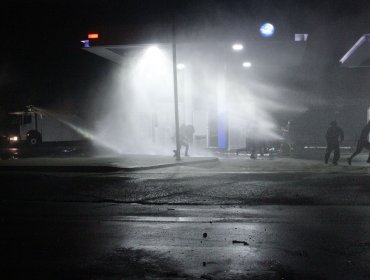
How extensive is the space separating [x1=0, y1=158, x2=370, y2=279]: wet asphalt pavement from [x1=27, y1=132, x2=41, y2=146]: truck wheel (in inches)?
782

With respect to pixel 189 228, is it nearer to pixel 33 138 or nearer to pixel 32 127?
pixel 33 138

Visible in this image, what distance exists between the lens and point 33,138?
3116 cm

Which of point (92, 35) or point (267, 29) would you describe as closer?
point (267, 29)

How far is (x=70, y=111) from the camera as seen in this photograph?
1443 inches

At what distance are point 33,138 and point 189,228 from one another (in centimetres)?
2682

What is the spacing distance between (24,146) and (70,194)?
72.4 ft

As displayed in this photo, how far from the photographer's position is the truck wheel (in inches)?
1219

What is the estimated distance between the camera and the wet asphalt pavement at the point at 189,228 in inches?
192

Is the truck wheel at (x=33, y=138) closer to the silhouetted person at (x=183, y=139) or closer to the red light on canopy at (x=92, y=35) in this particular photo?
the red light on canopy at (x=92, y=35)

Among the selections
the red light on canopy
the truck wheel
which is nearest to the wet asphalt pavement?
the red light on canopy

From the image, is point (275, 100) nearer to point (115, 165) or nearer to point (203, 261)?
point (115, 165)

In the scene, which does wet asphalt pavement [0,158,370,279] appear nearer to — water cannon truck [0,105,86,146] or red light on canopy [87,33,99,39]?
red light on canopy [87,33,99,39]

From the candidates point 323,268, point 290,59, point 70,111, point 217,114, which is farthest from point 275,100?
point 323,268

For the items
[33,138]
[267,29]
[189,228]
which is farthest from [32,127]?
[189,228]
